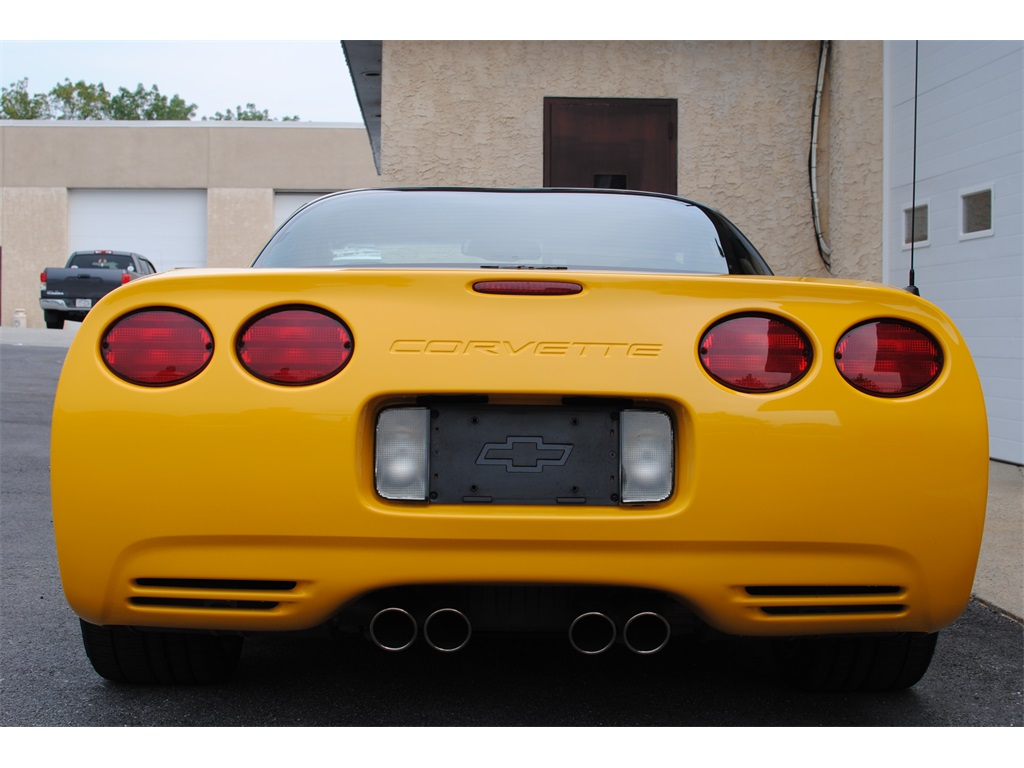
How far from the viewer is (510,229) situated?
2.75 metres

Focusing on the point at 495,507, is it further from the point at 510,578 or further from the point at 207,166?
the point at 207,166

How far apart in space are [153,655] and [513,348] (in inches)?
47.3

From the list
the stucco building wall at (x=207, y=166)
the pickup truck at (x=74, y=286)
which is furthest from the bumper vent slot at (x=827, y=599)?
the stucco building wall at (x=207, y=166)

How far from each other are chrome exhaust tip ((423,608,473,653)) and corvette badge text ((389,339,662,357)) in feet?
1.68

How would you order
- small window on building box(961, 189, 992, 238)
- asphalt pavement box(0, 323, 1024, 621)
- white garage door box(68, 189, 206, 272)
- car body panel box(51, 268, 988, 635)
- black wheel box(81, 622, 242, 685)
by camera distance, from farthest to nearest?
white garage door box(68, 189, 206, 272) → small window on building box(961, 189, 992, 238) → asphalt pavement box(0, 323, 1024, 621) → black wheel box(81, 622, 242, 685) → car body panel box(51, 268, 988, 635)

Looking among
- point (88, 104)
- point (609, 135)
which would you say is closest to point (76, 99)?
point (88, 104)

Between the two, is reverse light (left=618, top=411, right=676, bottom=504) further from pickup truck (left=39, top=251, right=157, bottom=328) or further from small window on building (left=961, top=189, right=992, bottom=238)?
Result: pickup truck (left=39, top=251, right=157, bottom=328)

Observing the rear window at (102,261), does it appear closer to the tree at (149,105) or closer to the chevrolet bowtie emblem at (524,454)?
the chevrolet bowtie emblem at (524,454)

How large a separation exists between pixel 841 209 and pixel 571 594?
6794 millimetres

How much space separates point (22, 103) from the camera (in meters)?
60.2

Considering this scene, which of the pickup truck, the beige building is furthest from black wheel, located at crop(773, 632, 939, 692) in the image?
the pickup truck

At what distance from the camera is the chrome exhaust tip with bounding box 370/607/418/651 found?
1959 millimetres

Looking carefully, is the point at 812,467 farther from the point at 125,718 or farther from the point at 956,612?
the point at 125,718

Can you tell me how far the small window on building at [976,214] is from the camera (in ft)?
22.6
